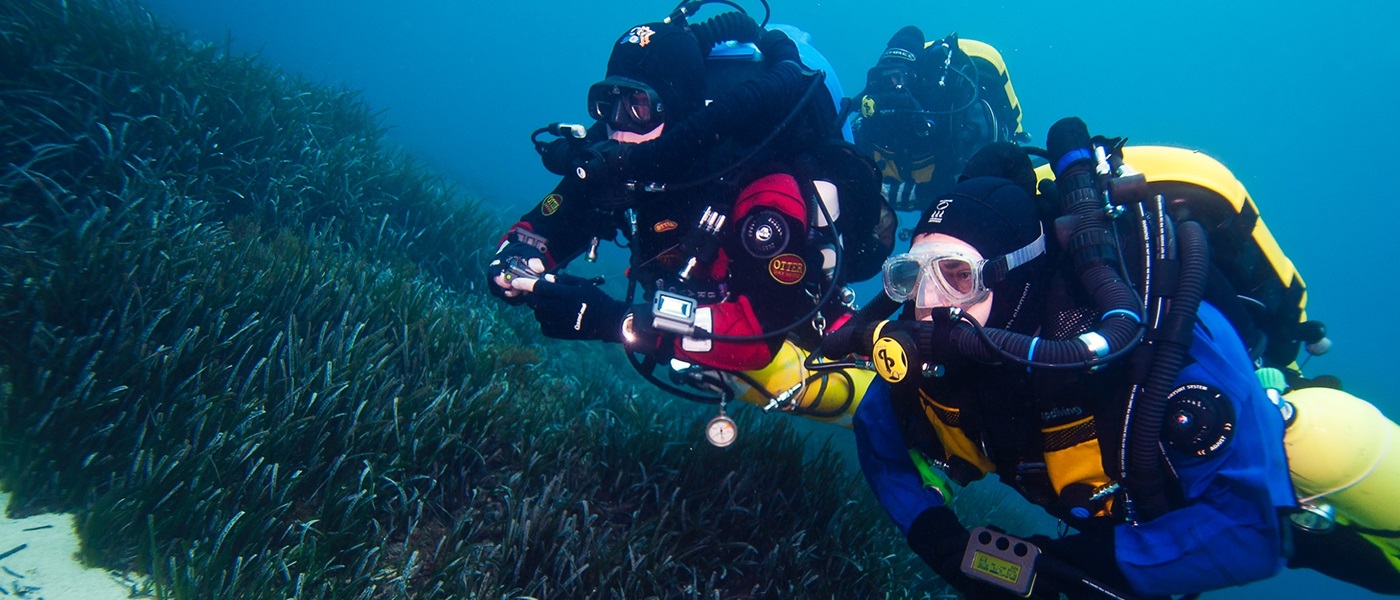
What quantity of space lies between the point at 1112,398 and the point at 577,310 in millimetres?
2461

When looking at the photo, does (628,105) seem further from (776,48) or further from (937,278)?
(937,278)

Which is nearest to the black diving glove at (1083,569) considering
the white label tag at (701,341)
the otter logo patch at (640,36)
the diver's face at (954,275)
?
the diver's face at (954,275)

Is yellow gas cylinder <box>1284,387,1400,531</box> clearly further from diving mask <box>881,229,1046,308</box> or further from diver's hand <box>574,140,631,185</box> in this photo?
diver's hand <box>574,140,631,185</box>

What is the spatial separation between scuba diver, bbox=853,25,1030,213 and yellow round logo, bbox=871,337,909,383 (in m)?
5.70

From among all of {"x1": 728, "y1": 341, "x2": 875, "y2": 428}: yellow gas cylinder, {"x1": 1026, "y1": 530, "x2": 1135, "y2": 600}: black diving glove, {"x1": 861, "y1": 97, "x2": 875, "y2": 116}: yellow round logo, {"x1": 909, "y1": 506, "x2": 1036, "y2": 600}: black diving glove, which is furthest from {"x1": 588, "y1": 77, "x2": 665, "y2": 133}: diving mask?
{"x1": 861, "y1": 97, "x2": 875, "y2": 116}: yellow round logo

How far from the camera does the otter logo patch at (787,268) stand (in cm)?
313

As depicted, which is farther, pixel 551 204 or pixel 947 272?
pixel 551 204

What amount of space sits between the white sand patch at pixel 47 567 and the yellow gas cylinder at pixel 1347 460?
14.5 feet

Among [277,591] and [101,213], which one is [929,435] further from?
[101,213]

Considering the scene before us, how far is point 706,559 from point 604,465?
32.3 inches

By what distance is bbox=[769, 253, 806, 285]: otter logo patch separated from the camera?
313cm

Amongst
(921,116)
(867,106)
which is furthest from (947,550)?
(921,116)

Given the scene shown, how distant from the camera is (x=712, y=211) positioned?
3.32 meters

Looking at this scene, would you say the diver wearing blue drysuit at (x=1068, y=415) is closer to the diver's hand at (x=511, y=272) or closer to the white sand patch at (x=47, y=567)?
the diver's hand at (x=511, y=272)
